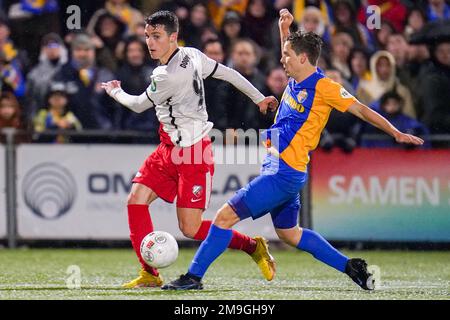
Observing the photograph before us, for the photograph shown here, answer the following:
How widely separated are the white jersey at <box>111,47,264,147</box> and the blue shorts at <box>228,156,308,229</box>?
842 mm

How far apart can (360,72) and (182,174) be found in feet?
16.1

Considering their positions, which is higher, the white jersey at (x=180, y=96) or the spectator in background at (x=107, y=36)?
the spectator in background at (x=107, y=36)

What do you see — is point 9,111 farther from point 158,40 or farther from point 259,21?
point 158,40

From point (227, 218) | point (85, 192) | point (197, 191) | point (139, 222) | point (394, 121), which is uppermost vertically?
point (394, 121)

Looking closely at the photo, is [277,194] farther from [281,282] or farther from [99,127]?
[99,127]

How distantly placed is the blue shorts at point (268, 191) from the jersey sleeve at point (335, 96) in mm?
553

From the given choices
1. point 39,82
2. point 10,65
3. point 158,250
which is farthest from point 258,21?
point 158,250

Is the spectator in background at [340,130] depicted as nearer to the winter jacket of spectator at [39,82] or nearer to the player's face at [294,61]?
the winter jacket of spectator at [39,82]

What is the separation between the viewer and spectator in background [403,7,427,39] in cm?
1352

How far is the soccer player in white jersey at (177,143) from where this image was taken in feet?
27.9

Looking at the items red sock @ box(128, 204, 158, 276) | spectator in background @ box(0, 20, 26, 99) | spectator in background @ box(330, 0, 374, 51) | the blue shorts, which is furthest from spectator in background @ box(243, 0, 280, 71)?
the blue shorts

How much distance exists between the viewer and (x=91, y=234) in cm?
1245

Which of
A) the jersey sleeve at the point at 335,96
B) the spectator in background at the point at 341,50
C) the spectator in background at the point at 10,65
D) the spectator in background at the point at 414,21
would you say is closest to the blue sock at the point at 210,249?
the jersey sleeve at the point at 335,96

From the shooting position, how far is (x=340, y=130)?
12.7m
